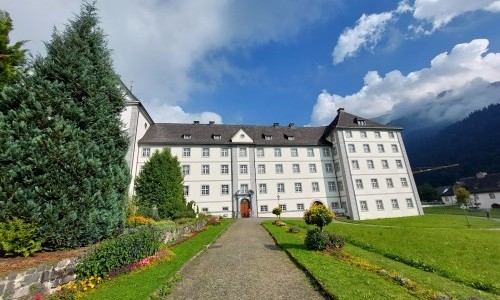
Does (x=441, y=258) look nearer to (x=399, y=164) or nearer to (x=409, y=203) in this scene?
(x=409, y=203)

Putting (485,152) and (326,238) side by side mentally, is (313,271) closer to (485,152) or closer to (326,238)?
(326,238)

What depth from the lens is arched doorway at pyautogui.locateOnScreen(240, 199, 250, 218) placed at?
34281 mm

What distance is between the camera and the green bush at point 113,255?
310 inches

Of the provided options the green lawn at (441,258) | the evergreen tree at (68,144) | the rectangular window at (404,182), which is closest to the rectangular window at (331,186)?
the rectangular window at (404,182)

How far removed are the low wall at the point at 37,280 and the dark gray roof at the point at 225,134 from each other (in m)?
28.1

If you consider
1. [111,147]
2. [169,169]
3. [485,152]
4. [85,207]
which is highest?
[485,152]

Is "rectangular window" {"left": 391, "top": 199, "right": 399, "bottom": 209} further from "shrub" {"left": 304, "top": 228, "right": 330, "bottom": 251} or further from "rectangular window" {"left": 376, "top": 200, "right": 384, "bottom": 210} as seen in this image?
"shrub" {"left": 304, "top": 228, "right": 330, "bottom": 251}

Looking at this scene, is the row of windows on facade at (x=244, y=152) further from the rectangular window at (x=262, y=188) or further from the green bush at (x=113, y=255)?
the green bush at (x=113, y=255)

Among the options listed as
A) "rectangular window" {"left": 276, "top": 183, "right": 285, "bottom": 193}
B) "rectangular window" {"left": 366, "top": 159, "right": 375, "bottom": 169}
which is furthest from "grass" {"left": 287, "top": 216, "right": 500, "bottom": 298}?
"rectangular window" {"left": 366, "top": 159, "right": 375, "bottom": 169}

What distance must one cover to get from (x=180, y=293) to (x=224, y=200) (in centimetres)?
2781

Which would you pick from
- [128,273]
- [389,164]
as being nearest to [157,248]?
[128,273]

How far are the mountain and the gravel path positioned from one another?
141511 millimetres

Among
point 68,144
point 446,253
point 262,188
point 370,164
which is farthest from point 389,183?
point 68,144

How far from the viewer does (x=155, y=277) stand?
8047 mm
